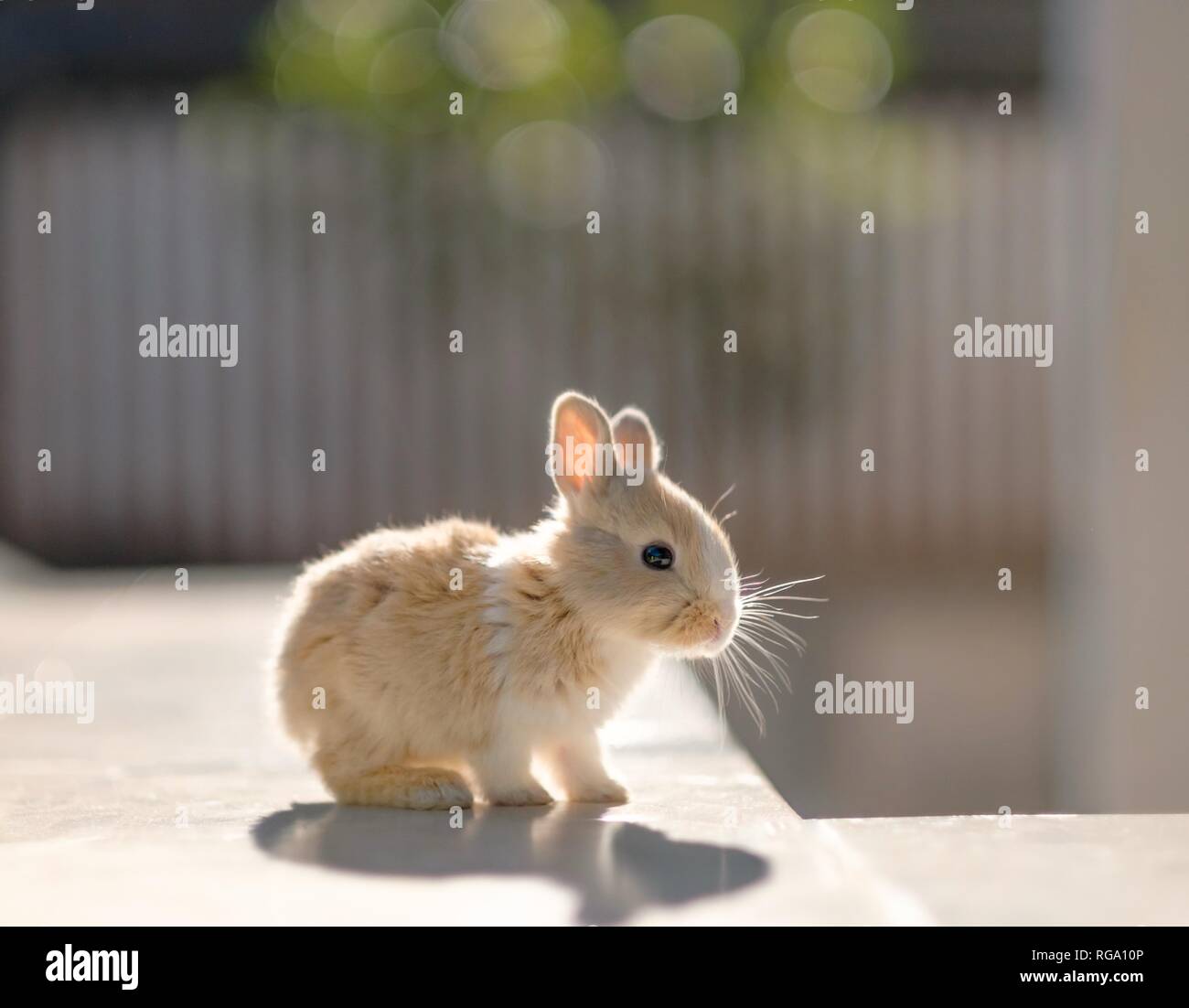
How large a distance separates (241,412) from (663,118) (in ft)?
7.17

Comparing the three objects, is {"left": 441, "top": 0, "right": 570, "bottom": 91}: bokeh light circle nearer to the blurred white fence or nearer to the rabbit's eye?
the blurred white fence

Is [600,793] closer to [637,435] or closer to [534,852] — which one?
[534,852]

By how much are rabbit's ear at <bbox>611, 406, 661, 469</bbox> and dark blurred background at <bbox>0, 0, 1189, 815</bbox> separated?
373 centimetres

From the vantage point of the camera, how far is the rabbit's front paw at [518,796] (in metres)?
1.43

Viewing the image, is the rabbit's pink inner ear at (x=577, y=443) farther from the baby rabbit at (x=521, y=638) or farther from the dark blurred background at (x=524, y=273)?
the dark blurred background at (x=524, y=273)

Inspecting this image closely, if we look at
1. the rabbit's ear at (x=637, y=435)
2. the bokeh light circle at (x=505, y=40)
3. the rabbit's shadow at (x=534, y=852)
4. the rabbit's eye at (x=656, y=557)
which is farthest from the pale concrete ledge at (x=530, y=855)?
the bokeh light circle at (x=505, y=40)

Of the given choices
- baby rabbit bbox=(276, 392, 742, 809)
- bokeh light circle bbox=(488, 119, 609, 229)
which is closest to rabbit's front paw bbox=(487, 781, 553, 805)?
baby rabbit bbox=(276, 392, 742, 809)

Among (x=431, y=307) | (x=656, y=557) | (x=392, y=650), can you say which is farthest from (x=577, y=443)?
(x=431, y=307)

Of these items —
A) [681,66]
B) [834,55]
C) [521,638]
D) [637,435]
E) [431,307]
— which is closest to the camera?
[521,638]

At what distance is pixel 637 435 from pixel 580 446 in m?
0.09

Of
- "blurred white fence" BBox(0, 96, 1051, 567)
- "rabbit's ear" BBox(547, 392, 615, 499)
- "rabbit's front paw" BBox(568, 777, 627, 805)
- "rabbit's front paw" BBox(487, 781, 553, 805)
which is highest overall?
"blurred white fence" BBox(0, 96, 1051, 567)

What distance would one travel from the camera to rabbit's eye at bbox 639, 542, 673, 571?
4.66 ft

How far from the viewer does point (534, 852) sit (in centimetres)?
122

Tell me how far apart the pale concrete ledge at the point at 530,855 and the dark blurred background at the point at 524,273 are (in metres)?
3.70
